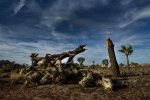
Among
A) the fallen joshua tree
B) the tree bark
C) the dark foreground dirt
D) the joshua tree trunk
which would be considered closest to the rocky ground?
the dark foreground dirt

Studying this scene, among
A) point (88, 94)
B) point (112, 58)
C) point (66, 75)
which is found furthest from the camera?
point (112, 58)

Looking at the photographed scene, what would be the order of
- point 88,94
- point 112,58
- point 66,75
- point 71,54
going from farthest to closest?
point 112,58, point 71,54, point 66,75, point 88,94

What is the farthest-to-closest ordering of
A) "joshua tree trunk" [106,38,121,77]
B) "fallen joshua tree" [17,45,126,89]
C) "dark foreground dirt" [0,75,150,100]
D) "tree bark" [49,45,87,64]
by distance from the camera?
1. "joshua tree trunk" [106,38,121,77]
2. "tree bark" [49,45,87,64]
3. "fallen joshua tree" [17,45,126,89]
4. "dark foreground dirt" [0,75,150,100]

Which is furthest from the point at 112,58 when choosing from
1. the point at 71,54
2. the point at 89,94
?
the point at 89,94

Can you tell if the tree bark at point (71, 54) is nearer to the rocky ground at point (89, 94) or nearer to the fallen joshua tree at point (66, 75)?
A: the fallen joshua tree at point (66, 75)

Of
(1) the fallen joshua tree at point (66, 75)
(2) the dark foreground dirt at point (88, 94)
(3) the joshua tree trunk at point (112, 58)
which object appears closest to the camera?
(2) the dark foreground dirt at point (88, 94)

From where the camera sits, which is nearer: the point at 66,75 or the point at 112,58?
the point at 66,75

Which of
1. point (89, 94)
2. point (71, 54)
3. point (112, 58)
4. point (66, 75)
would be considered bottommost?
point (89, 94)

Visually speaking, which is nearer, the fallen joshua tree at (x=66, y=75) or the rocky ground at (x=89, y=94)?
the rocky ground at (x=89, y=94)

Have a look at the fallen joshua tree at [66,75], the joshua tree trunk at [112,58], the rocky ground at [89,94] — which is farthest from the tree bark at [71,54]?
the rocky ground at [89,94]

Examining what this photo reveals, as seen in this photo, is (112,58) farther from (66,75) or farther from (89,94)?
(89,94)

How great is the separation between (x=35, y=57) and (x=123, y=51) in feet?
102

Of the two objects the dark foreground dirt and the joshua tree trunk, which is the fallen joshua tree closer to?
the dark foreground dirt

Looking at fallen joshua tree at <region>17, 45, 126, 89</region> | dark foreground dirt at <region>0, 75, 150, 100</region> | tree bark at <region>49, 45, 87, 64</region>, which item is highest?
tree bark at <region>49, 45, 87, 64</region>
